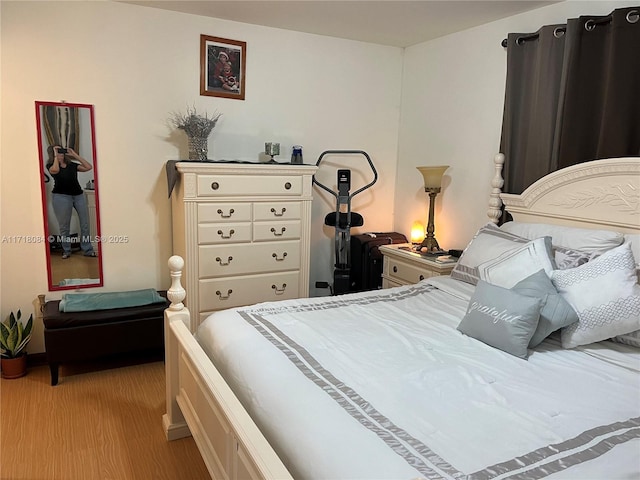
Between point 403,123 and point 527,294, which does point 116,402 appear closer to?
point 527,294

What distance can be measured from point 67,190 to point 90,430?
1.53m

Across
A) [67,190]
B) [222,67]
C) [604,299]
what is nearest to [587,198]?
[604,299]

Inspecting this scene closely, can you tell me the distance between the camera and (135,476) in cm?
207

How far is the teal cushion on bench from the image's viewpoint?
9.58ft

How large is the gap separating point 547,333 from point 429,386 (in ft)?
2.09

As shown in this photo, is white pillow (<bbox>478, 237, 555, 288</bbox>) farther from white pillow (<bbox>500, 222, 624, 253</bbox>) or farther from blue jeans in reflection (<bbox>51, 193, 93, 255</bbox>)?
blue jeans in reflection (<bbox>51, 193, 93, 255</bbox>)

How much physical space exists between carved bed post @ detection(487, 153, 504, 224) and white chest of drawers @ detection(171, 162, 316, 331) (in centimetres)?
124

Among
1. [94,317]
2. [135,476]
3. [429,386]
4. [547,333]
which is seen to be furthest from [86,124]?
[547,333]

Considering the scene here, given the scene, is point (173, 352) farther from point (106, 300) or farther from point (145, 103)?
point (145, 103)

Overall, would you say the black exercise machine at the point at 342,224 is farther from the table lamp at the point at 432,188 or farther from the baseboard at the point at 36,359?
the baseboard at the point at 36,359

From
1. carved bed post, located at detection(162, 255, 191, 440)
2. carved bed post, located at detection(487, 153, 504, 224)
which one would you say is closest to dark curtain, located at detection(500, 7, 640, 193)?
carved bed post, located at detection(487, 153, 504, 224)

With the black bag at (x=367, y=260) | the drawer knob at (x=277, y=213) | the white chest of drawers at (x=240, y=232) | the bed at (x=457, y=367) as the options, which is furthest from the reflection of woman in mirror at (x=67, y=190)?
the black bag at (x=367, y=260)

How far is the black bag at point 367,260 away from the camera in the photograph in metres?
3.76

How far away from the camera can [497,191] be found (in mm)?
3098
